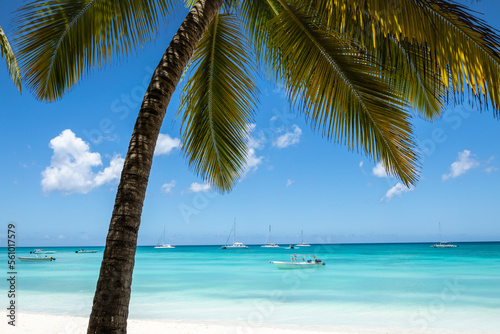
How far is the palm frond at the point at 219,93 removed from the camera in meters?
5.16

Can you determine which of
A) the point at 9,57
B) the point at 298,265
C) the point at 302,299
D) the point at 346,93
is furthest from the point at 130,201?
the point at 298,265

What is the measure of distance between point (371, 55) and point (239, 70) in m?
1.87

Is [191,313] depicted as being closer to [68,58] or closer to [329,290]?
[329,290]

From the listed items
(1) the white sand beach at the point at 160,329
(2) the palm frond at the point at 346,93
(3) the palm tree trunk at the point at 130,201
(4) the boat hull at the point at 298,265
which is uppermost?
(2) the palm frond at the point at 346,93

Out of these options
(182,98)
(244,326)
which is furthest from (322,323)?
(182,98)

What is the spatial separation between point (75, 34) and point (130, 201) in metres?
2.71

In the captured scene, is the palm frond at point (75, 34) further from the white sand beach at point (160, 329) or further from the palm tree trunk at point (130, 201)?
the white sand beach at point (160, 329)

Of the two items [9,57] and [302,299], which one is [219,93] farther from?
[302,299]

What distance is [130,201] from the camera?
8.80ft

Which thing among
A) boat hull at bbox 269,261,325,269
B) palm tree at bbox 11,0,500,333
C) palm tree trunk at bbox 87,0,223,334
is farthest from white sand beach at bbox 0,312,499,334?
boat hull at bbox 269,261,325,269

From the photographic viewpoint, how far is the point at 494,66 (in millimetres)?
2660

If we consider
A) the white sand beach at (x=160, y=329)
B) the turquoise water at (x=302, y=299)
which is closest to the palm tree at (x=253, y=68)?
the white sand beach at (x=160, y=329)

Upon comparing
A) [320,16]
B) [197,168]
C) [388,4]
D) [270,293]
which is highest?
[320,16]

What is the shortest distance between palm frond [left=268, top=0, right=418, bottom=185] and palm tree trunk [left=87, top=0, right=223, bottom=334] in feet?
3.94
